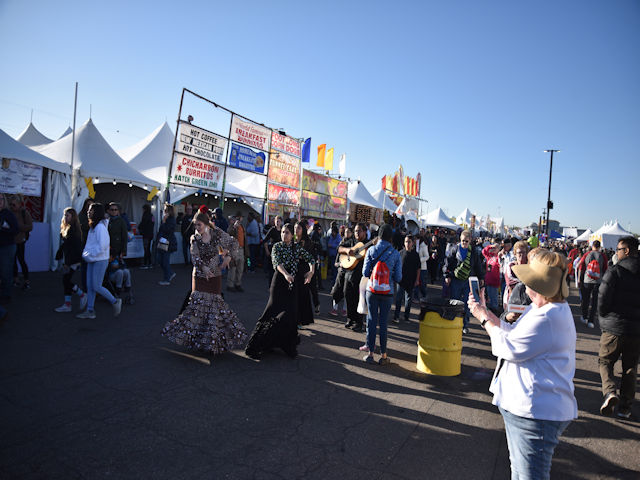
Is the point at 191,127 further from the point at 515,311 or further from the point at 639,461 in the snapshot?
the point at 639,461

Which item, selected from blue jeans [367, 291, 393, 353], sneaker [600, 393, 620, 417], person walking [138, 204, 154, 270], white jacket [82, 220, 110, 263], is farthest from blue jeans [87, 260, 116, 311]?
sneaker [600, 393, 620, 417]

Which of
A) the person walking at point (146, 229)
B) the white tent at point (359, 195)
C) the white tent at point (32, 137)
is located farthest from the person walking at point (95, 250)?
the white tent at point (32, 137)

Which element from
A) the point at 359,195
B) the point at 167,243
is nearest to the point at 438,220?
the point at 359,195

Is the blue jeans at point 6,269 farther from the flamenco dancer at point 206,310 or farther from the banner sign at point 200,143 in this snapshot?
the banner sign at point 200,143

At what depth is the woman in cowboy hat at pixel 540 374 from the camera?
2.15 meters

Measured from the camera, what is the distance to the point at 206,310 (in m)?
5.34

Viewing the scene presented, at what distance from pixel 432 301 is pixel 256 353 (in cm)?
256

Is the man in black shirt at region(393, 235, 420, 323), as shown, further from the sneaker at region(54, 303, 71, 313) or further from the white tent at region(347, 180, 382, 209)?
the white tent at region(347, 180, 382, 209)

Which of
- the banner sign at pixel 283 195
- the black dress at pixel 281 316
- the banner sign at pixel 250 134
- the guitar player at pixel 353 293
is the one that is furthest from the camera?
the banner sign at pixel 283 195

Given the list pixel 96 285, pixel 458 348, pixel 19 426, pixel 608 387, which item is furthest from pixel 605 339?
pixel 96 285

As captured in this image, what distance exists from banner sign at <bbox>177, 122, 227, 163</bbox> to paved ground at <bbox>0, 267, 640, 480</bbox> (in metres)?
8.74

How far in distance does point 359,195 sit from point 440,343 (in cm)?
2223

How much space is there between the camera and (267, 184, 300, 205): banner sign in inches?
708

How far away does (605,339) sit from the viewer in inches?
183
